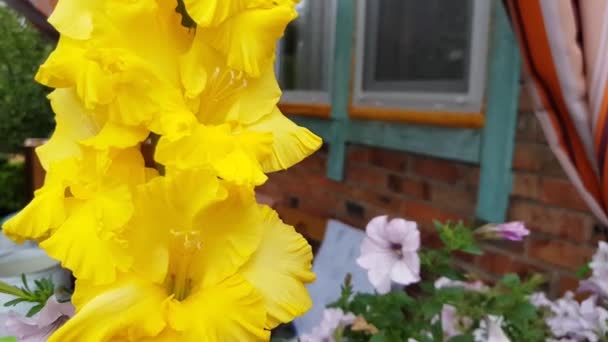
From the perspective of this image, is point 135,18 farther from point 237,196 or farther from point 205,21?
point 237,196

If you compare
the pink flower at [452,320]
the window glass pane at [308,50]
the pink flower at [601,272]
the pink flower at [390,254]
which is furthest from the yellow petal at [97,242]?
the window glass pane at [308,50]

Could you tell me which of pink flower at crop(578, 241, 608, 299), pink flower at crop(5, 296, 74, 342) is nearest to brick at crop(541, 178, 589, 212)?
pink flower at crop(578, 241, 608, 299)

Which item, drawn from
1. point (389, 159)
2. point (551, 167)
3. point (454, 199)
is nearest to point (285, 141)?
point (551, 167)

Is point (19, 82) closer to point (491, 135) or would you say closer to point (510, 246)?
point (491, 135)

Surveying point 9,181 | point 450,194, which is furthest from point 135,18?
point 450,194

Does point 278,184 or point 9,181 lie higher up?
point 9,181

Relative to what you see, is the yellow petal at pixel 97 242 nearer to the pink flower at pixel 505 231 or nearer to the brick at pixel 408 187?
the pink flower at pixel 505 231
